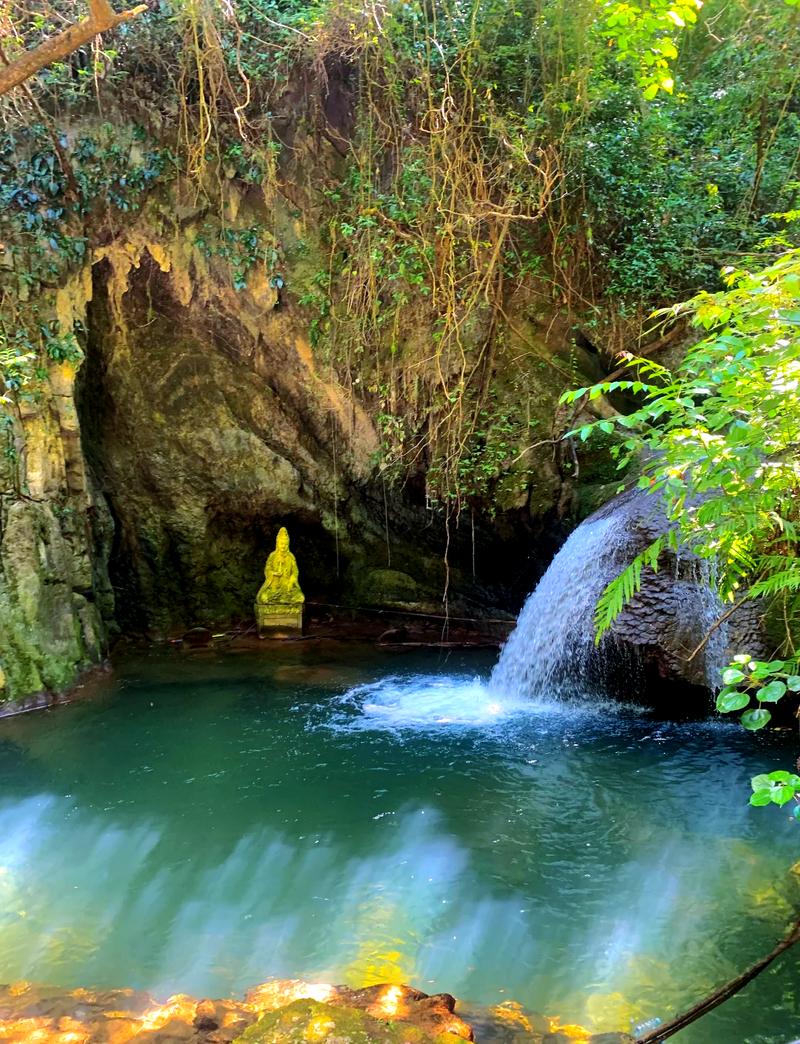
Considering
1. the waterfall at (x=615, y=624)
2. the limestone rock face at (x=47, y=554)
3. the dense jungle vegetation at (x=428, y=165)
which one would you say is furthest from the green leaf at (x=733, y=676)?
the limestone rock face at (x=47, y=554)

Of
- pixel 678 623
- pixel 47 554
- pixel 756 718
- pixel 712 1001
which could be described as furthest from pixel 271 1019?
pixel 47 554

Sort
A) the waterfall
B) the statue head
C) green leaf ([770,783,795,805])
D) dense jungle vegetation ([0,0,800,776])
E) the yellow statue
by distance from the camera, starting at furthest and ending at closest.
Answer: the statue head → the yellow statue → dense jungle vegetation ([0,0,800,776]) → the waterfall → green leaf ([770,783,795,805])

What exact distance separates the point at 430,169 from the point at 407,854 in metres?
6.31

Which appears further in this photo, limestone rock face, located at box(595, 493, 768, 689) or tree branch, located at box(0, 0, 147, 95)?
Result: limestone rock face, located at box(595, 493, 768, 689)

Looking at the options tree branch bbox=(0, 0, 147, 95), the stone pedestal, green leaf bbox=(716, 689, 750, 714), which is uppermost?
tree branch bbox=(0, 0, 147, 95)

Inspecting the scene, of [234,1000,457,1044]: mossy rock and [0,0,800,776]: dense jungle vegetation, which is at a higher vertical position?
[0,0,800,776]: dense jungle vegetation

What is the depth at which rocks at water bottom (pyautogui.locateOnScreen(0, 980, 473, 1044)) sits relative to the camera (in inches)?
84.1

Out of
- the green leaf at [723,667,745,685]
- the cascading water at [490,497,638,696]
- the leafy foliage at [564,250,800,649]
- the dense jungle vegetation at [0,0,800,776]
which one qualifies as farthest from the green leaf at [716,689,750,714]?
the dense jungle vegetation at [0,0,800,776]

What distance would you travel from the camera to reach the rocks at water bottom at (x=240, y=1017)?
214 centimetres

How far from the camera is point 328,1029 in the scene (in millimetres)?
2111

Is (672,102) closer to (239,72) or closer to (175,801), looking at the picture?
(239,72)

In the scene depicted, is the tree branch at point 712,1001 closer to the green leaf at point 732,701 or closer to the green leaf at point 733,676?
the green leaf at point 732,701

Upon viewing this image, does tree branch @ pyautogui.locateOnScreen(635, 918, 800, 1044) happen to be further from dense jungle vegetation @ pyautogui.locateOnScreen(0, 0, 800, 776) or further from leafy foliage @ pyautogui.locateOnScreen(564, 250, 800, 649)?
dense jungle vegetation @ pyautogui.locateOnScreen(0, 0, 800, 776)

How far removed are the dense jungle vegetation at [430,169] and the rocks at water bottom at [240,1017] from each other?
530 centimetres
